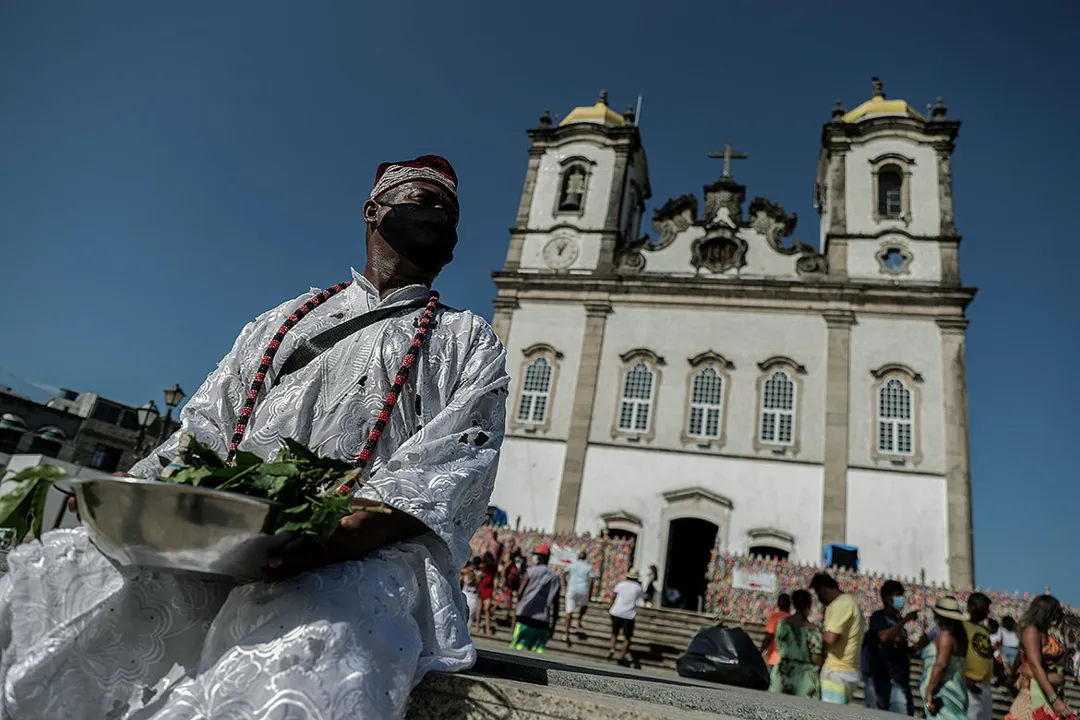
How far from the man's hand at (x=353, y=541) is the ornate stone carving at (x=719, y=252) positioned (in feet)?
68.2

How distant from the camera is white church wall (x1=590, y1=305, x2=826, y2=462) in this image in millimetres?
18859

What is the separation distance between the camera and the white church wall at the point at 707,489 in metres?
17.7

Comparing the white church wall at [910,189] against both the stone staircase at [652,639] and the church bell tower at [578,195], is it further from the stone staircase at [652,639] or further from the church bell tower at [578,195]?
the stone staircase at [652,639]

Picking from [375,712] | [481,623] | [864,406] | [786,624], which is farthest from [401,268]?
[864,406]

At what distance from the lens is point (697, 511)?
18172 mm

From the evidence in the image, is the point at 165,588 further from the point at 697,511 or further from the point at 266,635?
the point at 697,511

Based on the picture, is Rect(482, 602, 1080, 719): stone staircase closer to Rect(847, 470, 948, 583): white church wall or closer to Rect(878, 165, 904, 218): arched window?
Rect(847, 470, 948, 583): white church wall

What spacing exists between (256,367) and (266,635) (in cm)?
112

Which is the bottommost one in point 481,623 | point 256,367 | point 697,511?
point 481,623

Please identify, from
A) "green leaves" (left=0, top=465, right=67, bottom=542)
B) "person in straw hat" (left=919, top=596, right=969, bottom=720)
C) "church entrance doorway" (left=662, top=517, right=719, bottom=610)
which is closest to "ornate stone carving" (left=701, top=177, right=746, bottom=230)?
"church entrance doorway" (left=662, top=517, right=719, bottom=610)

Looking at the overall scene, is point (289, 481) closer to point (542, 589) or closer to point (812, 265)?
point (542, 589)

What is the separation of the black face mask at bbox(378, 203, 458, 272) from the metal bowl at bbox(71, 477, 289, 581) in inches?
53.5

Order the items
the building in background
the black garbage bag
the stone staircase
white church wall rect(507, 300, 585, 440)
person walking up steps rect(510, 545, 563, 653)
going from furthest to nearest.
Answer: the building in background
white church wall rect(507, 300, 585, 440)
the stone staircase
person walking up steps rect(510, 545, 563, 653)
the black garbage bag

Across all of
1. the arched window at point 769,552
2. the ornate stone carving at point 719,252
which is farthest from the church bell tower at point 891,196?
the arched window at point 769,552
